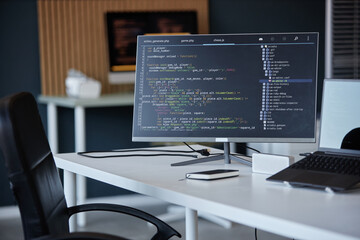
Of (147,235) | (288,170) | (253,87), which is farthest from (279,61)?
(147,235)

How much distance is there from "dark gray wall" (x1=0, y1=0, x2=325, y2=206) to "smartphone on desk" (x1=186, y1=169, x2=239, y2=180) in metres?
2.75

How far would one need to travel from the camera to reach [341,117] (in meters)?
1.95

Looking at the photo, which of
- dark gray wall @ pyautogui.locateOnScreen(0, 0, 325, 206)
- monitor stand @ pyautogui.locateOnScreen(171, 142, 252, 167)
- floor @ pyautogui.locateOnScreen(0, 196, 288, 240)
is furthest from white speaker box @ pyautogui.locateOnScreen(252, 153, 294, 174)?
dark gray wall @ pyautogui.locateOnScreen(0, 0, 325, 206)

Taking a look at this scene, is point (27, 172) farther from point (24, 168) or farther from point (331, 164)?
point (331, 164)

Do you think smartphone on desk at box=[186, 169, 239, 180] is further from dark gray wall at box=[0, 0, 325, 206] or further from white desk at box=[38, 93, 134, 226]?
dark gray wall at box=[0, 0, 325, 206]

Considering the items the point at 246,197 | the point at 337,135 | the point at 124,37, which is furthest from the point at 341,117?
the point at 124,37

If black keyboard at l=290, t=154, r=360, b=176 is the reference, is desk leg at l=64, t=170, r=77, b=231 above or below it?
below

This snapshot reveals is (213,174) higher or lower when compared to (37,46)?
lower

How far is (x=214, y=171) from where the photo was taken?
6.23 feet

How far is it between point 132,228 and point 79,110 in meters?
0.83

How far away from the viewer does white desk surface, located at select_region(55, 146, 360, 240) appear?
134 centimetres

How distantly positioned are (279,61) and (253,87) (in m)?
0.13

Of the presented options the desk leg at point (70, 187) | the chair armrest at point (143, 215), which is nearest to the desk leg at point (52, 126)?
the desk leg at point (70, 187)

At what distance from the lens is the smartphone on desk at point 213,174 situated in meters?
1.84
